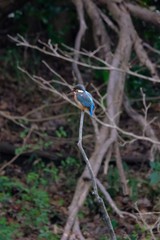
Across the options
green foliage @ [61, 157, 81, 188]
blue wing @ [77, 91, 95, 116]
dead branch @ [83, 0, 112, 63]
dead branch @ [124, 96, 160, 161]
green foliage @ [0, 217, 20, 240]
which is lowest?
green foliage @ [61, 157, 81, 188]

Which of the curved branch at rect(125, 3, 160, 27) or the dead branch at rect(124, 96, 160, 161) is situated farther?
the curved branch at rect(125, 3, 160, 27)

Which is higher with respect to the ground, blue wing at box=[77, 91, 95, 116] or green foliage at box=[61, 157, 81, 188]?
blue wing at box=[77, 91, 95, 116]

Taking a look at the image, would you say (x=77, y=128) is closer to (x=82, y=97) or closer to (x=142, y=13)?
(x=142, y=13)

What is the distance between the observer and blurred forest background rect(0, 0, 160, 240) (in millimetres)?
6195

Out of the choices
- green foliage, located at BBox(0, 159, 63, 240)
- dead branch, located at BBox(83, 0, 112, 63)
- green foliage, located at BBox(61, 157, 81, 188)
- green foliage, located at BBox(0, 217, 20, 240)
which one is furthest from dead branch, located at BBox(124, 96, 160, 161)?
green foliage, located at BBox(0, 217, 20, 240)

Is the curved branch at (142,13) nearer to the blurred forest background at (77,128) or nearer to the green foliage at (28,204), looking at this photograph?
the blurred forest background at (77,128)

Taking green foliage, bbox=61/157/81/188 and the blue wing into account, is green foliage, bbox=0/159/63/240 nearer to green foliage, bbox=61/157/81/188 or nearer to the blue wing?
green foliage, bbox=61/157/81/188

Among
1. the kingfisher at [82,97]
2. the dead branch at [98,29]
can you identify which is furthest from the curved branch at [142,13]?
the kingfisher at [82,97]

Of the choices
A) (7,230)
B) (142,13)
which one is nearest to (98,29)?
(142,13)

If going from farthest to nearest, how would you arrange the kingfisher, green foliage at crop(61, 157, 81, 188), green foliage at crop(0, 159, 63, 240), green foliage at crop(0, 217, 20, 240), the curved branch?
green foliage at crop(61, 157, 81, 188)
the curved branch
green foliage at crop(0, 159, 63, 240)
green foliage at crop(0, 217, 20, 240)
the kingfisher

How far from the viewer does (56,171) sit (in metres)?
6.82

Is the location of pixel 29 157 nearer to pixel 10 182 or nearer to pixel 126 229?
pixel 10 182

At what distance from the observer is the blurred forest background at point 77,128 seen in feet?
20.3

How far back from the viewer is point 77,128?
7.51 metres
